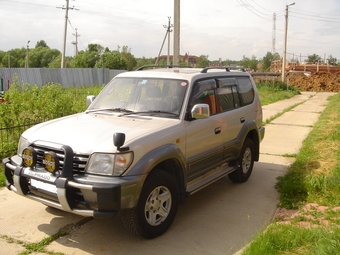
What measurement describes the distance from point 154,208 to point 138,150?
0.73 m

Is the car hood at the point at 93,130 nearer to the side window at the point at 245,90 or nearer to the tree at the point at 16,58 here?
the side window at the point at 245,90

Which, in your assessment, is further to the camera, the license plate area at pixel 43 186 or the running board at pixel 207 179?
the running board at pixel 207 179

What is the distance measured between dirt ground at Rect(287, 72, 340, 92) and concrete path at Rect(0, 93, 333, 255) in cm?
3536

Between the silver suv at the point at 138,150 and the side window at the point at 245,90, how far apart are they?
0.37m

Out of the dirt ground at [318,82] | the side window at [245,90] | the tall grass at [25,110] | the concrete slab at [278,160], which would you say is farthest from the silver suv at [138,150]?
the dirt ground at [318,82]

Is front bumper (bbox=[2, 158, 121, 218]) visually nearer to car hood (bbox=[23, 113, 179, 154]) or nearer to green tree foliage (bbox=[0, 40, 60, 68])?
car hood (bbox=[23, 113, 179, 154])

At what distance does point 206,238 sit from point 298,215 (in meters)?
1.36

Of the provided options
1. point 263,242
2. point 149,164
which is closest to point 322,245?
point 263,242

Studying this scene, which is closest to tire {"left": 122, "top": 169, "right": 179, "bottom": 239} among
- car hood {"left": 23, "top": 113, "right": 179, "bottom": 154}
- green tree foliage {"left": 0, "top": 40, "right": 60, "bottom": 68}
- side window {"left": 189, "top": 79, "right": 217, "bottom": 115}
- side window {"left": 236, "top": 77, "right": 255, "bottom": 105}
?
car hood {"left": 23, "top": 113, "right": 179, "bottom": 154}

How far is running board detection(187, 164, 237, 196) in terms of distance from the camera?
4.88 metres

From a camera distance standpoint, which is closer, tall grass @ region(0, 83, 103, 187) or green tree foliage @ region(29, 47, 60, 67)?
tall grass @ region(0, 83, 103, 187)

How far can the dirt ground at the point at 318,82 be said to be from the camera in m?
38.8

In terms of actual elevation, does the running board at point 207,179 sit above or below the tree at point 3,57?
below

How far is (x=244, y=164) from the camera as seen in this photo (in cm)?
655
